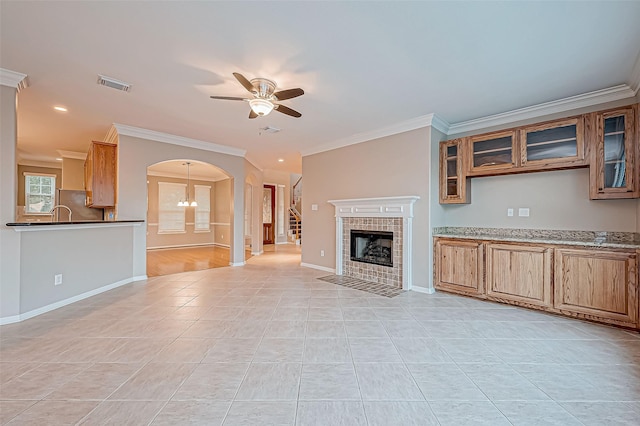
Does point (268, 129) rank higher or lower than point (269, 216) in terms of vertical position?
Result: higher

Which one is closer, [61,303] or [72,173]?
[61,303]

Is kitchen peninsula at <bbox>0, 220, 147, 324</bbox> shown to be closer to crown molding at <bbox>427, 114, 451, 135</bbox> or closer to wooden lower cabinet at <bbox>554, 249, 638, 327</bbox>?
crown molding at <bbox>427, 114, 451, 135</bbox>

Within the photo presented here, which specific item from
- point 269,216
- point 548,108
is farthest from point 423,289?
point 269,216

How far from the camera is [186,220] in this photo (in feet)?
33.4

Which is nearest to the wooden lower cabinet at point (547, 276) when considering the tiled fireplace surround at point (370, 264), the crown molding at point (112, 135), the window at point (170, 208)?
the tiled fireplace surround at point (370, 264)

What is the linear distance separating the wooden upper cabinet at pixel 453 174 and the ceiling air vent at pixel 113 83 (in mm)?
4618

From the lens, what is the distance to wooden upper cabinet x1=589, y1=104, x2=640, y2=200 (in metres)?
3.09

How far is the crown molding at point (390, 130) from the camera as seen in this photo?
4.32 meters

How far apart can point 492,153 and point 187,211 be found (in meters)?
9.84

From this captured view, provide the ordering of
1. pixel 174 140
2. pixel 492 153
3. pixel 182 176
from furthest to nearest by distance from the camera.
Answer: pixel 182 176
pixel 174 140
pixel 492 153

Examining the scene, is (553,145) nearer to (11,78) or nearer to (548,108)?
(548,108)

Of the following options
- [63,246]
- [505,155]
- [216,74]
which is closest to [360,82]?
[216,74]

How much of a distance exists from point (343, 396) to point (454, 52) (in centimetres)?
314

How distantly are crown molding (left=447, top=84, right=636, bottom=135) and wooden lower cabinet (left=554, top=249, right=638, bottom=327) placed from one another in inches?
76.5
